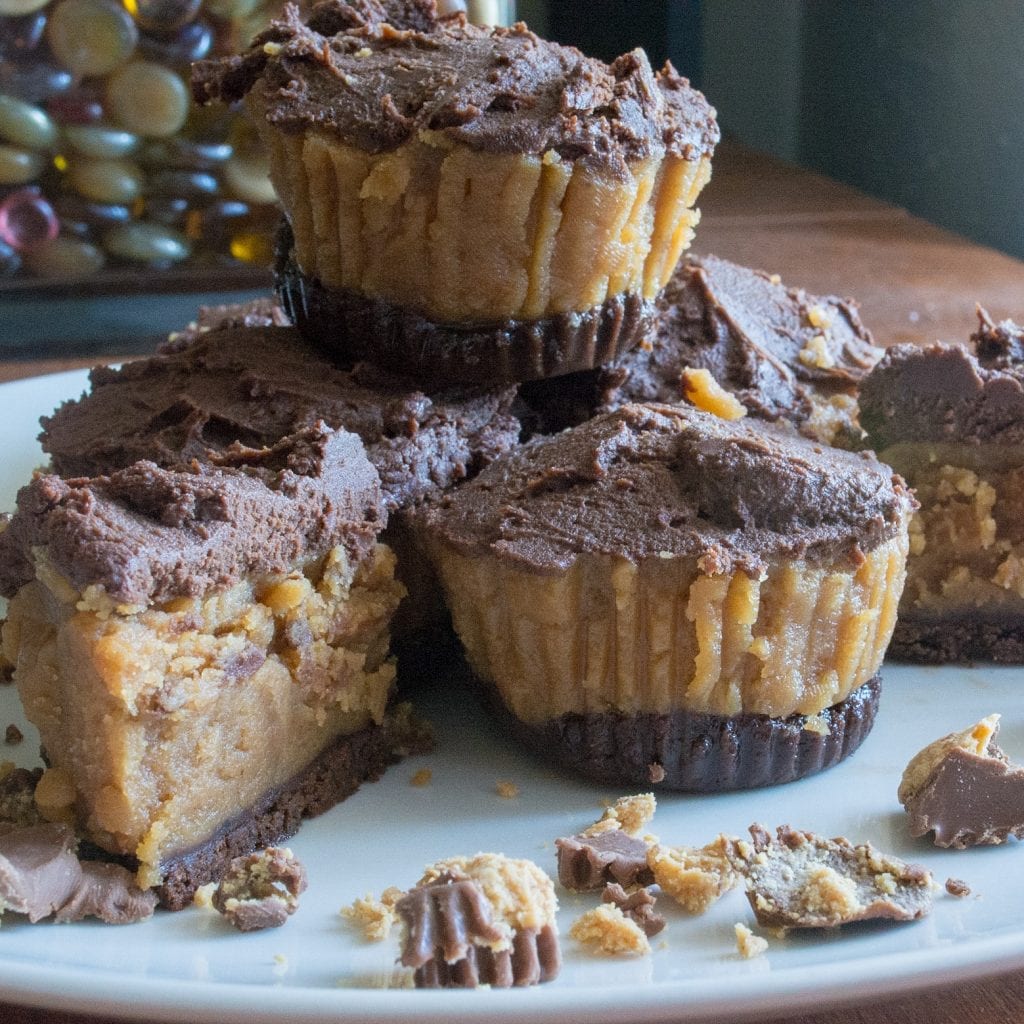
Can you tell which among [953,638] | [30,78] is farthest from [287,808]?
[30,78]

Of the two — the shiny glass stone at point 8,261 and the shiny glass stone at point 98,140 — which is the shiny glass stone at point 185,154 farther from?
the shiny glass stone at point 8,261

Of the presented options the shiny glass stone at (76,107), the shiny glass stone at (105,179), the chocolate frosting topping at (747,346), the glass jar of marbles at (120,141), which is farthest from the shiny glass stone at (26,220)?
the chocolate frosting topping at (747,346)

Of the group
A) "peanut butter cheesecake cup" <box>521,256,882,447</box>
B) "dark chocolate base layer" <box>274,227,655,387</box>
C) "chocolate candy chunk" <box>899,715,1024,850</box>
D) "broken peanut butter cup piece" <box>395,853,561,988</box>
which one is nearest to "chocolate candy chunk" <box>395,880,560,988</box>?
"broken peanut butter cup piece" <box>395,853,561,988</box>

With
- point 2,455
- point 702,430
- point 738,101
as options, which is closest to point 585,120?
point 702,430

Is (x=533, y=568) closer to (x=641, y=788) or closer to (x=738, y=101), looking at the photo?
(x=641, y=788)

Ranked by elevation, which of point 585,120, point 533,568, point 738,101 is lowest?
point 738,101

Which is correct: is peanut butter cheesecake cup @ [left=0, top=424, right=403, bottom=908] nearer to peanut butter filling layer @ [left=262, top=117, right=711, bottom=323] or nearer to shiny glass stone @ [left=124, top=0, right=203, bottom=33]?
peanut butter filling layer @ [left=262, top=117, right=711, bottom=323]
